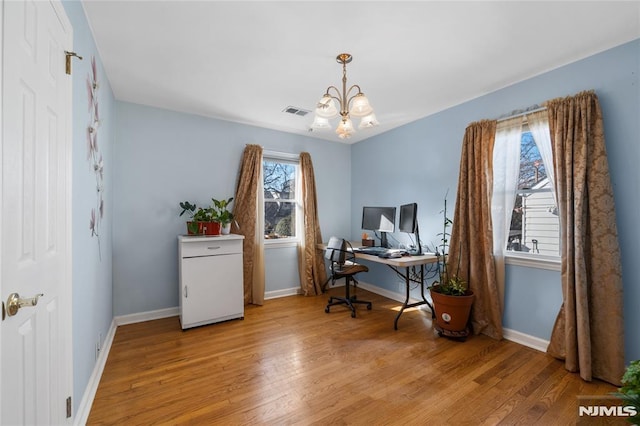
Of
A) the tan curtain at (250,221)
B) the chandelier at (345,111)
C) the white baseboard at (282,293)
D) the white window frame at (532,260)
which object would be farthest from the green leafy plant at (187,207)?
the white window frame at (532,260)

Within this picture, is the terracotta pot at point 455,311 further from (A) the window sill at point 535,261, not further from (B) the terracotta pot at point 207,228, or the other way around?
(B) the terracotta pot at point 207,228

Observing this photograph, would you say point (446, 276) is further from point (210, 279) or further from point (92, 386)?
point (92, 386)

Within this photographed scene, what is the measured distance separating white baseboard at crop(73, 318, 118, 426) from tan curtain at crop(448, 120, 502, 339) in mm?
3216

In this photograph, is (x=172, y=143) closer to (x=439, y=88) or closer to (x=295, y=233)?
(x=295, y=233)

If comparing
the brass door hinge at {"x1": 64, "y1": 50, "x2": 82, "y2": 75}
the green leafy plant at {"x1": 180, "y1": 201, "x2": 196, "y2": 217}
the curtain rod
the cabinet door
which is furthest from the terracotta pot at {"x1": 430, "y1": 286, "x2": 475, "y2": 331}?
the brass door hinge at {"x1": 64, "y1": 50, "x2": 82, "y2": 75}

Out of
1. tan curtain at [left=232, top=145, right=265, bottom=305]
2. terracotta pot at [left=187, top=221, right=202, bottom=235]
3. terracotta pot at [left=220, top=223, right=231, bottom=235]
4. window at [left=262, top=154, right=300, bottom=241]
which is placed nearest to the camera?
terracotta pot at [left=187, top=221, right=202, bottom=235]

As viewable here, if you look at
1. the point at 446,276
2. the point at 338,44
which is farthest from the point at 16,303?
the point at 446,276

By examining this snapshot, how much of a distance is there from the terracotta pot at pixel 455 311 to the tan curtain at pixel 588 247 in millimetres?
722

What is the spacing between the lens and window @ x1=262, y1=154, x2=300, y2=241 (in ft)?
13.7

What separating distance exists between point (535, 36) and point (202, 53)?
2.49m

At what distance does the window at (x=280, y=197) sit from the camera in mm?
4184

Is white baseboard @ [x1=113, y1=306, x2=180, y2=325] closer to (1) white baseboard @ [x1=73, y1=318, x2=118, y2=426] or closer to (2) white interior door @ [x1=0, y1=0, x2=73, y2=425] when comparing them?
(1) white baseboard @ [x1=73, y1=318, x2=118, y2=426]

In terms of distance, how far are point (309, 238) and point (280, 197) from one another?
773mm

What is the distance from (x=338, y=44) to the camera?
2080mm
